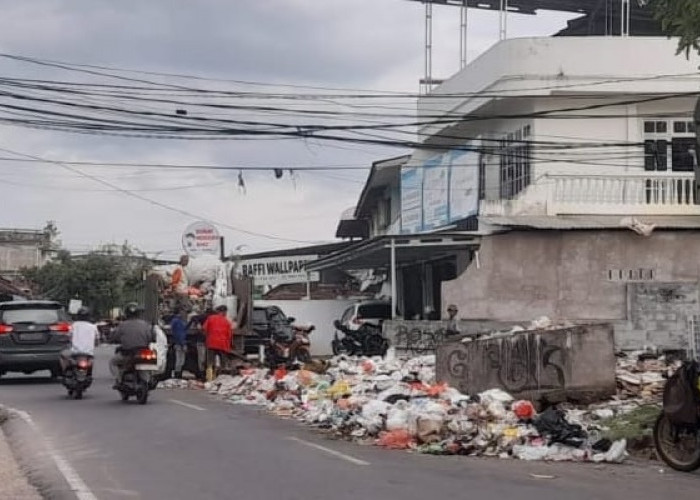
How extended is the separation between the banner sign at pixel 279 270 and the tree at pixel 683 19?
37062mm

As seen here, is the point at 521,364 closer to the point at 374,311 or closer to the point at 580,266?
the point at 580,266

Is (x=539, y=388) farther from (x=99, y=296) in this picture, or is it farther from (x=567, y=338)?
(x=99, y=296)

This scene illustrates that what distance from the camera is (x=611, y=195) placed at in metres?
27.8

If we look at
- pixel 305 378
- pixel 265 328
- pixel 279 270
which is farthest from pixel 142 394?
pixel 279 270

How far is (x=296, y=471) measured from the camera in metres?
11.0

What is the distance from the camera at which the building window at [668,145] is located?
2842 centimetres

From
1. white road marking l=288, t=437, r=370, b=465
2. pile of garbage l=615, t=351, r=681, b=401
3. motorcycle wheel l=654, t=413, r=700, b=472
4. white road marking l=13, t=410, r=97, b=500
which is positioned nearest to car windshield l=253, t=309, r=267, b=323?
pile of garbage l=615, t=351, r=681, b=401

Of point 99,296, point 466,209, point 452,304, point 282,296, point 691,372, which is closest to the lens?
point 691,372

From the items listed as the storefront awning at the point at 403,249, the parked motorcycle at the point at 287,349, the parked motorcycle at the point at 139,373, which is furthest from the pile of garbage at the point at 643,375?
the parked motorcycle at the point at 139,373

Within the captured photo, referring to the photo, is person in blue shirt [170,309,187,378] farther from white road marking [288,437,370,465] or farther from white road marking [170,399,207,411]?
white road marking [288,437,370,465]

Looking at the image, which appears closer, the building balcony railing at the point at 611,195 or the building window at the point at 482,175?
the building balcony railing at the point at 611,195

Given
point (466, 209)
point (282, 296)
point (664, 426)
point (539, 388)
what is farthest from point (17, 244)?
point (664, 426)

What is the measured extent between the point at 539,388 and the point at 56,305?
11358 mm

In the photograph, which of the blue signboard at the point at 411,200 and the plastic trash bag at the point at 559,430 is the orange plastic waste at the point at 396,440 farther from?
the blue signboard at the point at 411,200
